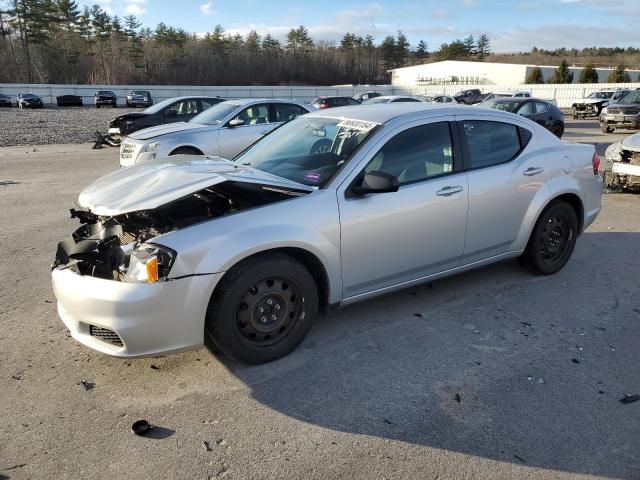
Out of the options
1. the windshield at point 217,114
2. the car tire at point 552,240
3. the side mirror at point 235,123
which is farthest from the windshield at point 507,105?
the car tire at point 552,240

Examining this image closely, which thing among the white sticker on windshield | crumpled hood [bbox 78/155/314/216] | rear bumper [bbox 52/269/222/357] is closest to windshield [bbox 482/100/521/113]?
the white sticker on windshield

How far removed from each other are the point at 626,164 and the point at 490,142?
555cm

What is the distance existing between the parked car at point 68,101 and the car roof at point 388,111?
5019 centimetres

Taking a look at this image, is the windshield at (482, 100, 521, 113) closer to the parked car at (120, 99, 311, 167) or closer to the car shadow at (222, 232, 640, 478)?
the parked car at (120, 99, 311, 167)

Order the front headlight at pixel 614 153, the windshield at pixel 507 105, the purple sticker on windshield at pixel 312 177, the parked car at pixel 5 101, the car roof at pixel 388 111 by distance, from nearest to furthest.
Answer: the purple sticker on windshield at pixel 312 177, the car roof at pixel 388 111, the front headlight at pixel 614 153, the windshield at pixel 507 105, the parked car at pixel 5 101

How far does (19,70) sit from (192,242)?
89.7 metres

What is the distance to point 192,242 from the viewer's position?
3.17 metres

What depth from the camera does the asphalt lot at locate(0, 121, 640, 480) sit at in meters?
2.69

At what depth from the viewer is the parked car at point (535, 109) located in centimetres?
1778

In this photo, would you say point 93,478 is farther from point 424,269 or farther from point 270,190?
point 424,269

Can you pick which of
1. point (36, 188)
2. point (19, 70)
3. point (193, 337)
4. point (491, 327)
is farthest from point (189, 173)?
point (19, 70)

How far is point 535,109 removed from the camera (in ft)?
60.2

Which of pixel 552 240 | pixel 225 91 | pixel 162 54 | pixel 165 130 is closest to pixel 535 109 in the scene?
pixel 165 130

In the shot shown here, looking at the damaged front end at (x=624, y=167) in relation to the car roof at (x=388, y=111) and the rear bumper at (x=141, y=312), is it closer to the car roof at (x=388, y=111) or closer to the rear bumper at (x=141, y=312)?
the car roof at (x=388, y=111)
